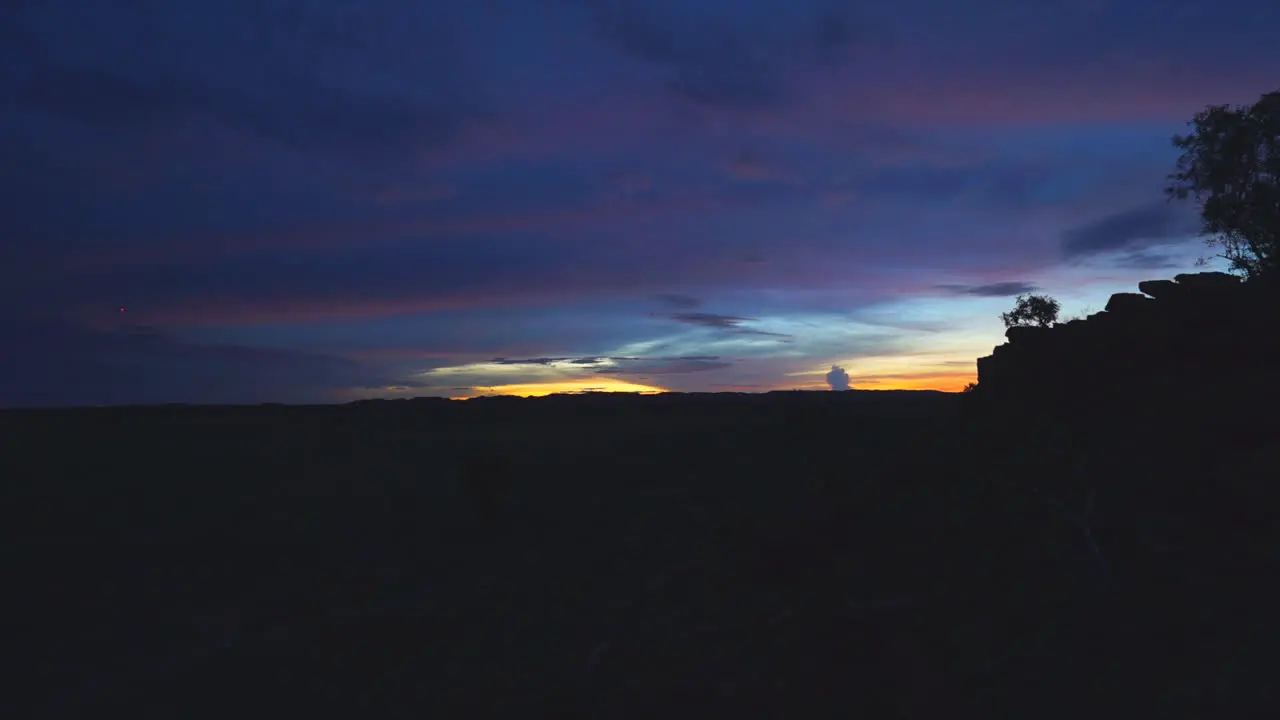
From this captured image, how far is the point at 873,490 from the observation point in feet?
74.6

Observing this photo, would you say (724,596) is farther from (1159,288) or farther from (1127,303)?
(1159,288)

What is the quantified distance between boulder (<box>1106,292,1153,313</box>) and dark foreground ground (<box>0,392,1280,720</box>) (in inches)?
143

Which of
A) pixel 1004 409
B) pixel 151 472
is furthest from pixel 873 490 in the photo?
pixel 151 472

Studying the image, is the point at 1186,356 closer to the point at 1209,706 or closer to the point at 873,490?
the point at 873,490

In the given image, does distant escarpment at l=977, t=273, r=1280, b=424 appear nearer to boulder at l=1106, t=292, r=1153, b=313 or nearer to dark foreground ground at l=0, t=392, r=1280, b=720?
boulder at l=1106, t=292, r=1153, b=313

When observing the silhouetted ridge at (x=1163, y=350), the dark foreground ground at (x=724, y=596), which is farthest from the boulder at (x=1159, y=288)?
the dark foreground ground at (x=724, y=596)

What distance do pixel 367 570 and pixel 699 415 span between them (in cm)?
7010

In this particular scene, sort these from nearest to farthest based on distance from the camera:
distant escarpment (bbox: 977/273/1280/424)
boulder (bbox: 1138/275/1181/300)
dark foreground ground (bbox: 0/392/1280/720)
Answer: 1. dark foreground ground (bbox: 0/392/1280/720)
2. distant escarpment (bbox: 977/273/1280/424)
3. boulder (bbox: 1138/275/1181/300)

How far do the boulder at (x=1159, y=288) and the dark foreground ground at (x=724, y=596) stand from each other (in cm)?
387

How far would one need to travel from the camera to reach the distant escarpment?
17.5 meters

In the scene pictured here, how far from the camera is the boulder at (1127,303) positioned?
19812 mm

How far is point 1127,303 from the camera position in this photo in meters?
20.2

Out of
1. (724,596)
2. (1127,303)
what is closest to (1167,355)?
(1127,303)

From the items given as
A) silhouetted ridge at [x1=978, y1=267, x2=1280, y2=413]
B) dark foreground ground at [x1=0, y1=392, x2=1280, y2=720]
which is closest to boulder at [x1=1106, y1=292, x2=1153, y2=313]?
silhouetted ridge at [x1=978, y1=267, x2=1280, y2=413]
